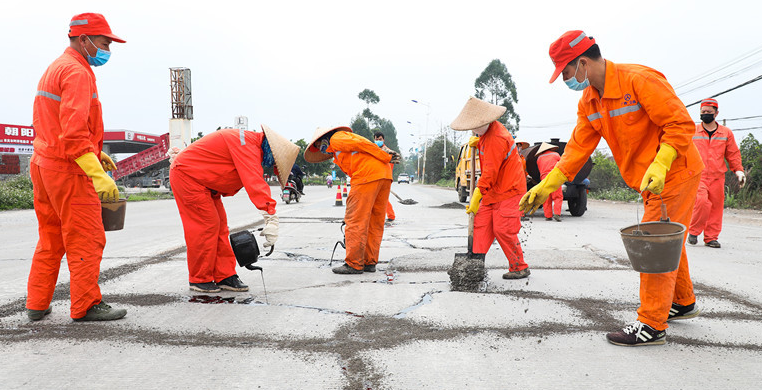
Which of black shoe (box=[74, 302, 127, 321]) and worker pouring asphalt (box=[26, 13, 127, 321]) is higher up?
worker pouring asphalt (box=[26, 13, 127, 321])

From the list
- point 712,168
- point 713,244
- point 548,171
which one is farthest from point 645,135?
point 548,171

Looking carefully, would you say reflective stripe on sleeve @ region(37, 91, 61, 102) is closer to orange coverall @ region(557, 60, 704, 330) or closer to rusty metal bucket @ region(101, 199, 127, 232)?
rusty metal bucket @ region(101, 199, 127, 232)

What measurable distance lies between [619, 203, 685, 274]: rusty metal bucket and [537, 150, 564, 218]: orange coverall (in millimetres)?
7782

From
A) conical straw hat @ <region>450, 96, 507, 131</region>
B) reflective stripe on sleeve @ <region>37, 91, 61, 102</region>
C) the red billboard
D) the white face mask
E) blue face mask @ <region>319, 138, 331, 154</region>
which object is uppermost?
the red billboard

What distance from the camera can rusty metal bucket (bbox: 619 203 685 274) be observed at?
260 cm

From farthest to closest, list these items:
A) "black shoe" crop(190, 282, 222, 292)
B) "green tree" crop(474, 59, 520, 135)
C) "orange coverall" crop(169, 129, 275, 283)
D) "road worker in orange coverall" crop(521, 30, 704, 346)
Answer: "green tree" crop(474, 59, 520, 135), "black shoe" crop(190, 282, 222, 292), "orange coverall" crop(169, 129, 275, 283), "road worker in orange coverall" crop(521, 30, 704, 346)

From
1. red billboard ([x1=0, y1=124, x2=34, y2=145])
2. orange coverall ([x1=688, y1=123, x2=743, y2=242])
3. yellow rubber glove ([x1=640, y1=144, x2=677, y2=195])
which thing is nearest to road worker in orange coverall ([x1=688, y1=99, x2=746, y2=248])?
orange coverall ([x1=688, y1=123, x2=743, y2=242])

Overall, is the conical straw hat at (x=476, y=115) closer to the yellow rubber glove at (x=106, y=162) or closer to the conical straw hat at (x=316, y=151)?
the conical straw hat at (x=316, y=151)

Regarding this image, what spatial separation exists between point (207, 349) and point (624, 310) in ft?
9.00

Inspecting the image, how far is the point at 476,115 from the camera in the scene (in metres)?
4.57

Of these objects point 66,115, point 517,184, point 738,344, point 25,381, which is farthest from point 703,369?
point 66,115

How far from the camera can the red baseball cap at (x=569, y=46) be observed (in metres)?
2.92

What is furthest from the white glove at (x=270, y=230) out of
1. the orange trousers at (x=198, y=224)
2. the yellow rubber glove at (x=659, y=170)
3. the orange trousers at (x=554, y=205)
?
the orange trousers at (x=554, y=205)

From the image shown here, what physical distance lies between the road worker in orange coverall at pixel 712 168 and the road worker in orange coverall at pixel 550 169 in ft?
11.7
